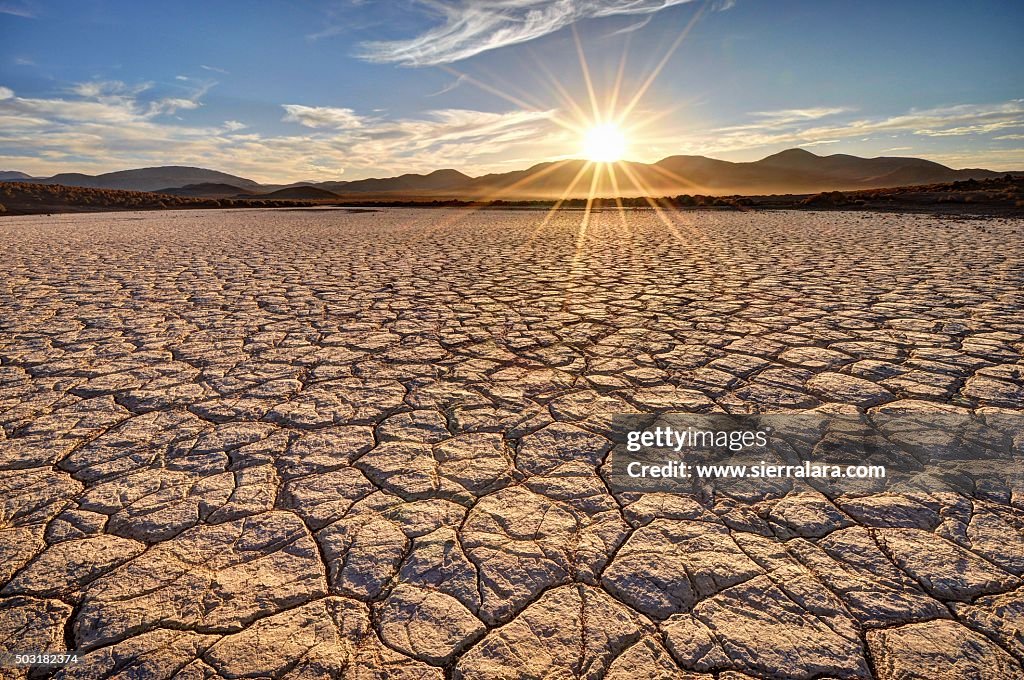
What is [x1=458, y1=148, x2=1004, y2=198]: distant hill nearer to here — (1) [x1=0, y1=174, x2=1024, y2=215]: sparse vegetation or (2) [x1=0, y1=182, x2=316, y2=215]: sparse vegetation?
(1) [x1=0, y1=174, x2=1024, y2=215]: sparse vegetation

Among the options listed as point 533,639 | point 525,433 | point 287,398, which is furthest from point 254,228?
point 533,639

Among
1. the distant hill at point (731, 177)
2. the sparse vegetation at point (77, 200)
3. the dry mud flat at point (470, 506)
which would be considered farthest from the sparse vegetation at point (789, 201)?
the distant hill at point (731, 177)

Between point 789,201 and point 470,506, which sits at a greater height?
point 789,201

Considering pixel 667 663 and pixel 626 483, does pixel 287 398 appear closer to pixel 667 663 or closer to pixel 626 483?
pixel 626 483

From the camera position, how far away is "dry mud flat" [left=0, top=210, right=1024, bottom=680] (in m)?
1.23

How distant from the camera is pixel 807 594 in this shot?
4.40 ft

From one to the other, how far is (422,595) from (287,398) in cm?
159

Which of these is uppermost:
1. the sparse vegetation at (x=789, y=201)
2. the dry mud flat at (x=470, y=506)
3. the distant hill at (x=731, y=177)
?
the distant hill at (x=731, y=177)

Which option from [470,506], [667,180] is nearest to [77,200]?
[470,506]

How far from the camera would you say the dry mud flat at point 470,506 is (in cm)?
123

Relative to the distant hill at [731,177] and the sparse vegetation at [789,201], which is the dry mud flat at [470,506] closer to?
the sparse vegetation at [789,201]

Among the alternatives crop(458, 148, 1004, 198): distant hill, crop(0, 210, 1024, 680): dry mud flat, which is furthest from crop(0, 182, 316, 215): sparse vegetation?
crop(458, 148, 1004, 198): distant hill

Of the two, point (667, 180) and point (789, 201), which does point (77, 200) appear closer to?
point (789, 201)

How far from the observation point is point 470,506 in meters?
1.74
